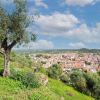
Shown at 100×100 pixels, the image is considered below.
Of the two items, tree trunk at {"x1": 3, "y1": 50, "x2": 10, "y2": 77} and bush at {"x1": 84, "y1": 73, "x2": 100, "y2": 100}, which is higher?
tree trunk at {"x1": 3, "y1": 50, "x2": 10, "y2": 77}

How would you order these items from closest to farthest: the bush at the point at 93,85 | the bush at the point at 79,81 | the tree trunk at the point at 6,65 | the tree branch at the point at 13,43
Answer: the tree branch at the point at 13,43, the tree trunk at the point at 6,65, the bush at the point at 79,81, the bush at the point at 93,85

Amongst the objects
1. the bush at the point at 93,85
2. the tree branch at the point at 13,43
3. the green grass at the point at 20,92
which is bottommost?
the bush at the point at 93,85

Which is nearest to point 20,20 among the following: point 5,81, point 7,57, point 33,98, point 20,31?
point 20,31

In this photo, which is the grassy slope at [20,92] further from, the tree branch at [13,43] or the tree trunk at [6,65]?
the tree branch at [13,43]

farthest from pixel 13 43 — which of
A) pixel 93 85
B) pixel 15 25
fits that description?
pixel 93 85

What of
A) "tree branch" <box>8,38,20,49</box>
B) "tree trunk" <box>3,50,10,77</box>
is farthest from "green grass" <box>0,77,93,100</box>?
"tree branch" <box>8,38,20,49</box>

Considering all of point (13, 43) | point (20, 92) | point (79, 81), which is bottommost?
point (79, 81)

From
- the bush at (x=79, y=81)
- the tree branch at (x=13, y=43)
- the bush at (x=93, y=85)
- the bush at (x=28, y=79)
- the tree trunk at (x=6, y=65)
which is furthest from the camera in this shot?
the bush at (x=93, y=85)

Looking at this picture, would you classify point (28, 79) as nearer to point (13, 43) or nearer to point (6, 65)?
point (6, 65)

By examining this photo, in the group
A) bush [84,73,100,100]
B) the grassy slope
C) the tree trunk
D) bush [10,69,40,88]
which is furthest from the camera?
bush [84,73,100,100]

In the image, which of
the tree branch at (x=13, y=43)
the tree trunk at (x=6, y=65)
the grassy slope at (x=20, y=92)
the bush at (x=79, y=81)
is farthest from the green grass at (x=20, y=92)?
the bush at (x=79, y=81)

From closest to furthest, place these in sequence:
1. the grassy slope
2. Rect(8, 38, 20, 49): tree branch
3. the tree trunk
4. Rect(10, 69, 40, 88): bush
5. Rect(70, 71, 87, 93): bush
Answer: the grassy slope, Rect(10, 69, 40, 88): bush, Rect(8, 38, 20, 49): tree branch, the tree trunk, Rect(70, 71, 87, 93): bush

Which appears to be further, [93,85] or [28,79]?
[93,85]

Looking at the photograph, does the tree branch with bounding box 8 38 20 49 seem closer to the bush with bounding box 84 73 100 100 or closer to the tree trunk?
the tree trunk
